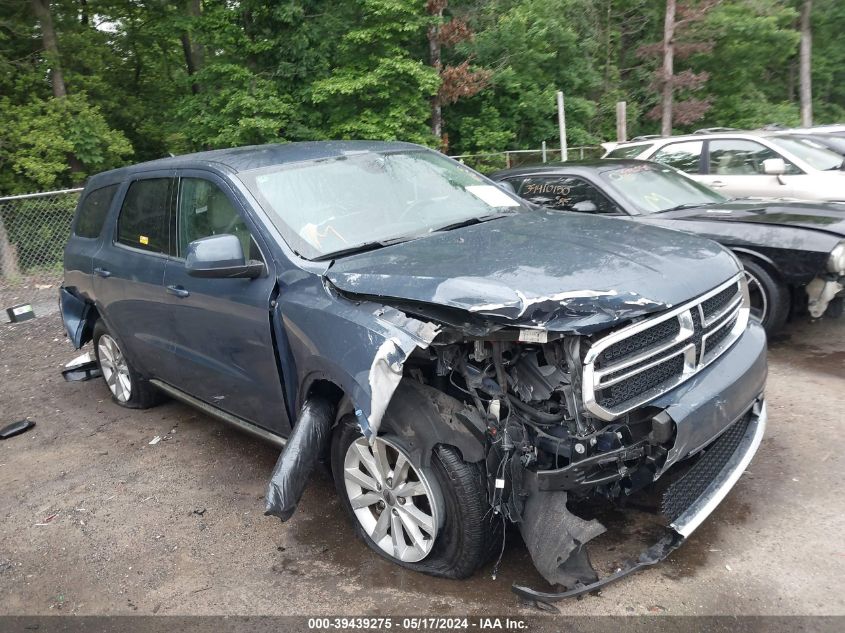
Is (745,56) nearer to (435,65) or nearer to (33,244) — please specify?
(435,65)

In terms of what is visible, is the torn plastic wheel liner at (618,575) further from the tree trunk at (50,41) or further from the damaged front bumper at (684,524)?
the tree trunk at (50,41)

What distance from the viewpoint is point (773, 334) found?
18.8ft

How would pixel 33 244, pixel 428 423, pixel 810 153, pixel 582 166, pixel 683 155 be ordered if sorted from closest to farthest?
pixel 428 423
pixel 582 166
pixel 810 153
pixel 683 155
pixel 33 244

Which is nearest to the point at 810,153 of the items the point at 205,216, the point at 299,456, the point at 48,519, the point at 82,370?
the point at 205,216

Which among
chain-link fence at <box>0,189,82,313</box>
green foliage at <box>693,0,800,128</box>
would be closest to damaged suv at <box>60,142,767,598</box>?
chain-link fence at <box>0,189,82,313</box>

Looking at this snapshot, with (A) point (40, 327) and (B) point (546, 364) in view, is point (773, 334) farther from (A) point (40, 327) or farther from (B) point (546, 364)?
(A) point (40, 327)

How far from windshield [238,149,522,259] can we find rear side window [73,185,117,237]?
197 cm

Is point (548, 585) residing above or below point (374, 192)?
below

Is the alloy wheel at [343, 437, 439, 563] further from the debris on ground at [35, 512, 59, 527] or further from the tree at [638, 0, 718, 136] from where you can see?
the tree at [638, 0, 718, 136]

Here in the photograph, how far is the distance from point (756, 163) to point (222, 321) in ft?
23.3

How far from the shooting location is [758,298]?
5.60 meters

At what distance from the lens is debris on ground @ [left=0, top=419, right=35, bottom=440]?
554 centimetres

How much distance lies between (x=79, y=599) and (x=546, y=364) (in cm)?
253

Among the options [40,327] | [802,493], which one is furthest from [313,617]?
[40,327]
